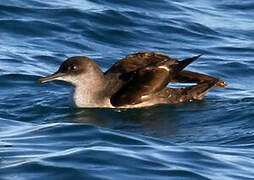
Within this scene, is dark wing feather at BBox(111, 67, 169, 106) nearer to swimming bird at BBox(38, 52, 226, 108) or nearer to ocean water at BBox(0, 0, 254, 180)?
swimming bird at BBox(38, 52, 226, 108)

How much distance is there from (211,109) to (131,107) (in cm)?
98

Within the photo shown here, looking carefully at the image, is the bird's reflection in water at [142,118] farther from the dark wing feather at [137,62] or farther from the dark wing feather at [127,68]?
the dark wing feather at [137,62]

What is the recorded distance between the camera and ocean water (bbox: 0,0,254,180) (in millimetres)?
9148

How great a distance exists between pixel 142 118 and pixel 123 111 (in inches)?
15.7

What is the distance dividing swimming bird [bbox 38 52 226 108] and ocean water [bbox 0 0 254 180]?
0.15 meters

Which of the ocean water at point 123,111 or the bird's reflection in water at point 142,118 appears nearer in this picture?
the ocean water at point 123,111

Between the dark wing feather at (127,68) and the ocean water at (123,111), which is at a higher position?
the dark wing feather at (127,68)

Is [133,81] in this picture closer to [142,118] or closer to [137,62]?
[142,118]

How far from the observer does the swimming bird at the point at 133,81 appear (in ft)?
40.0

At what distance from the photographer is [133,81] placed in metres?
12.2

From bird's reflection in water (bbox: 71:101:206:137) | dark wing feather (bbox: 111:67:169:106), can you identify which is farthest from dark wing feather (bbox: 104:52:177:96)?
bird's reflection in water (bbox: 71:101:206:137)

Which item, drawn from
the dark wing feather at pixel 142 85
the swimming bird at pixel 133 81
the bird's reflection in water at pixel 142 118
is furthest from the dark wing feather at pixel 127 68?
the bird's reflection in water at pixel 142 118

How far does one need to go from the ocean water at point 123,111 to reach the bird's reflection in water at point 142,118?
0.01m

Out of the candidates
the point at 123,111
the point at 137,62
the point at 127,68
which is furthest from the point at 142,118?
the point at 137,62
